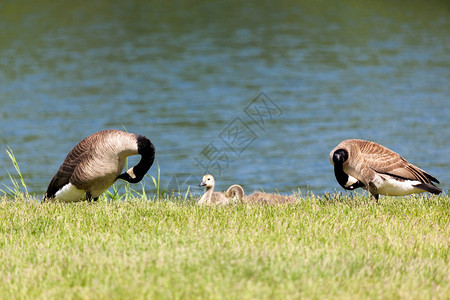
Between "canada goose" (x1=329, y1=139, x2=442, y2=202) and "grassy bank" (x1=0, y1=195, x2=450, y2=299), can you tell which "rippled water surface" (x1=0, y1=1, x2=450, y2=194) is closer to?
"canada goose" (x1=329, y1=139, x2=442, y2=202)

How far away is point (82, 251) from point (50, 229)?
100 centimetres

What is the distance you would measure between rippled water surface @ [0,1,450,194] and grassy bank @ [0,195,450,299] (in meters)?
6.85

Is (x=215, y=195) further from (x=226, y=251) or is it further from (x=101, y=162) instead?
(x=226, y=251)

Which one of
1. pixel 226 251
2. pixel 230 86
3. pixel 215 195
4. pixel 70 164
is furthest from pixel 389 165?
pixel 230 86

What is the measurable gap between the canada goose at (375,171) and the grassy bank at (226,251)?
48 centimetres

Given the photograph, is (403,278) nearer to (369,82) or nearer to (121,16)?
(369,82)

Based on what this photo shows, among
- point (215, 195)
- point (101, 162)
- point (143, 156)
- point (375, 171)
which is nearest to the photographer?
point (101, 162)

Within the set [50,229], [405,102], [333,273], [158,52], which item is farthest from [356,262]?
[158,52]

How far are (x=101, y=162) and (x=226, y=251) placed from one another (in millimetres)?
3152

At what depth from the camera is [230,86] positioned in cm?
2714

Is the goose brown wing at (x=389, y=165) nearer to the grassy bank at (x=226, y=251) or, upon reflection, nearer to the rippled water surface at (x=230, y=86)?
the grassy bank at (x=226, y=251)

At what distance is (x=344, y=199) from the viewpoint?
29.2 feet

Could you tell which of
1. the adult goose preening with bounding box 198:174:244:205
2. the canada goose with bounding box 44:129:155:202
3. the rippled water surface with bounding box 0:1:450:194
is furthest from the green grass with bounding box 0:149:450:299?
the rippled water surface with bounding box 0:1:450:194

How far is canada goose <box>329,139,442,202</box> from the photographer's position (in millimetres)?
8648
